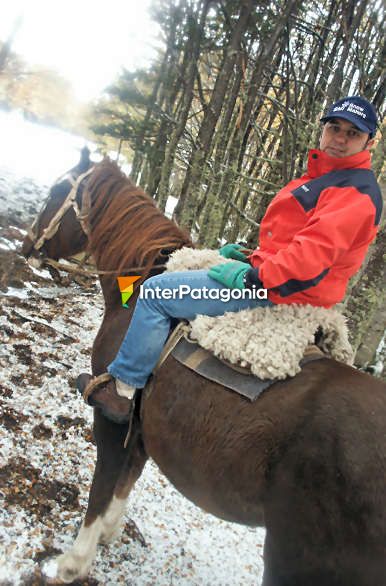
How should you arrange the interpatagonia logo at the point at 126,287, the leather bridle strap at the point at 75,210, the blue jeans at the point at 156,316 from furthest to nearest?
the leather bridle strap at the point at 75,210
the interpatagonia logo at the point at 126,287
the blue jeans at the point at 156,316

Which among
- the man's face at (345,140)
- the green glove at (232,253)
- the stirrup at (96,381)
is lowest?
the stirrup at (96,381)

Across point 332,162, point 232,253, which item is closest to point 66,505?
point 232,253

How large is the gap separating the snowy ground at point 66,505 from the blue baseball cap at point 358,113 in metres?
3.13

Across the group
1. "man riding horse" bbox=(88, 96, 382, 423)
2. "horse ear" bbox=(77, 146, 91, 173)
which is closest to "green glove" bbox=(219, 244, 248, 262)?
"man riding horse" bbox=(88, 96, 382, 423)

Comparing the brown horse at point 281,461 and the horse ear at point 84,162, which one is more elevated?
the horse ear at point 84,162

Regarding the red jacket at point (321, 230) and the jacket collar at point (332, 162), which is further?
the jacket collar at point (332, 162)

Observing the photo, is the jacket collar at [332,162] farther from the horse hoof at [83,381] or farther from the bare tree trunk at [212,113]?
the bare tree trunk at [212,113]

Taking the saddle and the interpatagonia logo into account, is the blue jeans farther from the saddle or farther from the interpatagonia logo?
the interpatagonia logo

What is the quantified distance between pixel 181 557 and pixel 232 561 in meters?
0.42

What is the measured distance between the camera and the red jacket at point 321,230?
1832 mm

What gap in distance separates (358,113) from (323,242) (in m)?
0.77

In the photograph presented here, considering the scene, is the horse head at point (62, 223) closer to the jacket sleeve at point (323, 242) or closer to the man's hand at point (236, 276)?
the man's hand at point (236, 276)

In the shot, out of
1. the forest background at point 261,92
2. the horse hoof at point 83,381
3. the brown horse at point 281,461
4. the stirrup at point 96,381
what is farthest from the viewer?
the forest background at point 261,92

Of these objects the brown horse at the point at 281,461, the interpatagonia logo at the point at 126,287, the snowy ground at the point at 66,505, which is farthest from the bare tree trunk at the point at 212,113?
the brown horse at the point at 281,461
